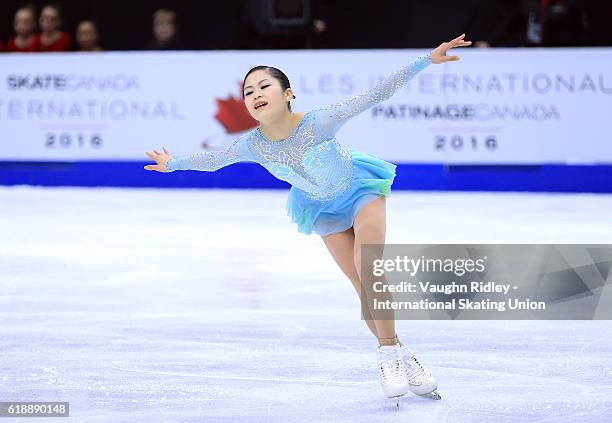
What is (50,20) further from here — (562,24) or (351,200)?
(351,200)

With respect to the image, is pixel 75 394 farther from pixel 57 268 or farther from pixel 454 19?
pixel 454 19

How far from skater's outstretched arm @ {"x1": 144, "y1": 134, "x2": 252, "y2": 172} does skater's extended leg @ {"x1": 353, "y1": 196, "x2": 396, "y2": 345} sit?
37cm

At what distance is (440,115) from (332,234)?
5537 millimetres

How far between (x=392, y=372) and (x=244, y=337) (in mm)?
924

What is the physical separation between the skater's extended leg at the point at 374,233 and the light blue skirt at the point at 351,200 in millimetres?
26

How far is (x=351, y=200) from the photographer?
122 inches

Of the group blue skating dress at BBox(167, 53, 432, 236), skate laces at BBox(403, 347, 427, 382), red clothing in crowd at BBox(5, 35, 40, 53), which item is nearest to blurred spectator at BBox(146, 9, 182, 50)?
red clothing in crowd at BBox(5, 35, 40, 53)

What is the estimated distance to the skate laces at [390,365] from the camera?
2842 mm

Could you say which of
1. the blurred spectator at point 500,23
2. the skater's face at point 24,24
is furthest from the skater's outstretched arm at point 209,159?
the skater's face at point 24,24

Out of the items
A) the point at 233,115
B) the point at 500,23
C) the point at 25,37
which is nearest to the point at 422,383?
the point at 233,115

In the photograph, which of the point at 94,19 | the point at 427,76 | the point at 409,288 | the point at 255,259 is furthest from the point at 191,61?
the point at 409,288

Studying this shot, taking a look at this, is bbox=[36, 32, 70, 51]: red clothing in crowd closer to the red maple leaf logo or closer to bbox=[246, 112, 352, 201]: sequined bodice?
the red maple leaf logo

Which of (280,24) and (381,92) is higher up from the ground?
(381,92)

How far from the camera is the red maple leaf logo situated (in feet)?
29.4
